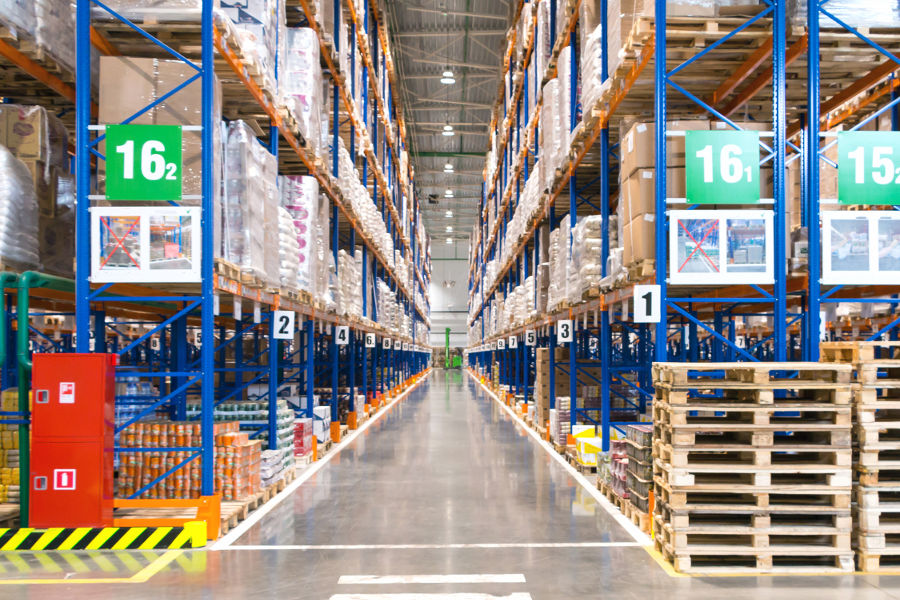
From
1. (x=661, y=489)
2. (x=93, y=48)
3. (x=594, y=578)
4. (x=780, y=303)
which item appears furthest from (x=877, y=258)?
Answer: (x=93, y=48)

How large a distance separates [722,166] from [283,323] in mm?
4648

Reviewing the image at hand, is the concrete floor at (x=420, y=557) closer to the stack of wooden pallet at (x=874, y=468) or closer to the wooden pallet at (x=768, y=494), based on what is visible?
the stack of wooden pallet at (x=874, y=468)

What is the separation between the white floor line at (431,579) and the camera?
4.84m

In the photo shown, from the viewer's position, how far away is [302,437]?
985 centimetres

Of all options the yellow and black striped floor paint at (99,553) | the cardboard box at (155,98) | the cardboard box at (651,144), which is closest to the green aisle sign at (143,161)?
the cardboard box at (155,98)

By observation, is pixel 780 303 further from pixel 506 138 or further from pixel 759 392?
pixel 506 138

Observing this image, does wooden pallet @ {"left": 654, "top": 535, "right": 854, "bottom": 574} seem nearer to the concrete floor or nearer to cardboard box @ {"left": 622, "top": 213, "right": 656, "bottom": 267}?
the concrete floor

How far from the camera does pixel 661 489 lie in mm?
5258

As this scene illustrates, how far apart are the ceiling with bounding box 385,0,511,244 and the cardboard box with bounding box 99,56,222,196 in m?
14.8

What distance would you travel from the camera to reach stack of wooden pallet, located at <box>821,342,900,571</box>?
16.2 feet

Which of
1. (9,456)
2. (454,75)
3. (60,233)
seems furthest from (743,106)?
(454,75)

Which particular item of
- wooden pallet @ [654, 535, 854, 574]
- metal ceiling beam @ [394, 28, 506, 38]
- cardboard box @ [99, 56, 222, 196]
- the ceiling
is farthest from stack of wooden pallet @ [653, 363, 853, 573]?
metal ceiling beam @ [394, 28, 506, 38]

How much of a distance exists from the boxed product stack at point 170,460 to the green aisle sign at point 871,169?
5791mm

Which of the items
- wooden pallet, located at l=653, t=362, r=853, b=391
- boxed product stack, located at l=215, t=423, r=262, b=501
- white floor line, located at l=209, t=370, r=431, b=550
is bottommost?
white floor line, located at l=209, t=370, r=431, b=550
